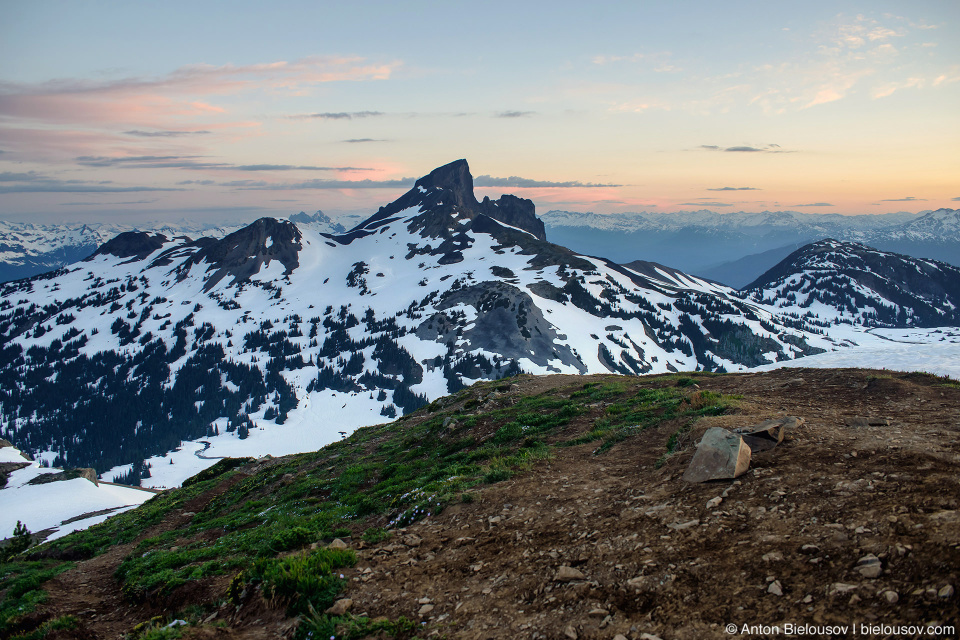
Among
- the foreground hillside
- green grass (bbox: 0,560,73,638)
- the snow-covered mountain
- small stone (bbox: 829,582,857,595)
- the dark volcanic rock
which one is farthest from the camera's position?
the dark volcanic rock

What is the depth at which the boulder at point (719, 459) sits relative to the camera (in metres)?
10.7

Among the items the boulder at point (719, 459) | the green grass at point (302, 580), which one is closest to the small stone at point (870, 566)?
the boulder at point (719, 459)

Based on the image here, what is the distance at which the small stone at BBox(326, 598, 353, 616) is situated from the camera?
27.7 ft

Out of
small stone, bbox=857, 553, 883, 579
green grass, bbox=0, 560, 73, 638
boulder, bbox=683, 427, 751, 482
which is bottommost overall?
green grass, bbox=0, 560, 73, 638

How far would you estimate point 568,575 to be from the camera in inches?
327

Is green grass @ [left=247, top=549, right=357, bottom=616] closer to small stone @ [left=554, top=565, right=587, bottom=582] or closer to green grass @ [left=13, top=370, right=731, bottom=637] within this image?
green grass @ [left=13, top=370, right=731, bottom=637]

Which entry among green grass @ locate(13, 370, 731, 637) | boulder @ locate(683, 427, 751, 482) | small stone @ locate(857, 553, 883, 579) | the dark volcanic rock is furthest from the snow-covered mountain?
the dark volcanic rock

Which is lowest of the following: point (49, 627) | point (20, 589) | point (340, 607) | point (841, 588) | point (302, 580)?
point (20, 589)

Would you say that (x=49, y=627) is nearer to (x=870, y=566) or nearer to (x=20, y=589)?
(x=20, y=589)

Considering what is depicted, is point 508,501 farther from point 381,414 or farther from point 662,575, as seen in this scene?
point 381,414

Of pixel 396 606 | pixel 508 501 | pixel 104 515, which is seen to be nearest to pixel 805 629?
pixel 396 606

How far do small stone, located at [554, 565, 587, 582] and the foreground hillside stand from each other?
32 millimetres

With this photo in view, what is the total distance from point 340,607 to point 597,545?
4966 mm

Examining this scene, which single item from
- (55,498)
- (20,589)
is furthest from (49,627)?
(55,498)
